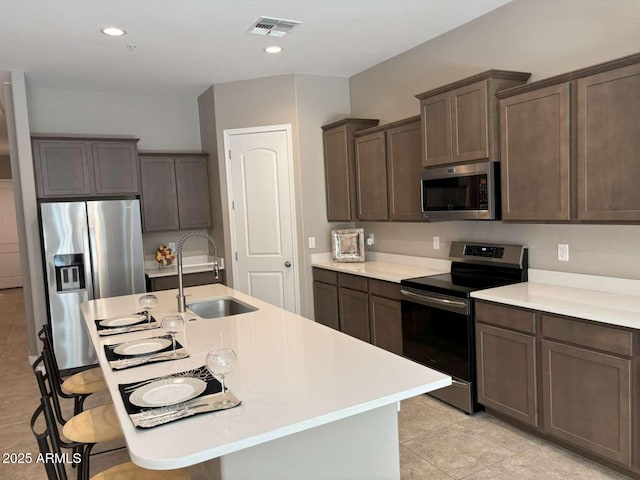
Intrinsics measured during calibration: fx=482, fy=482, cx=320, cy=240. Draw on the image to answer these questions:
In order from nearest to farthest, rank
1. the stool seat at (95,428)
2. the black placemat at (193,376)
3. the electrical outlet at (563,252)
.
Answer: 1. the black placemat at (193,376)
2. the stool seat at (95,428)
3. the electrical outlet at (563,252)

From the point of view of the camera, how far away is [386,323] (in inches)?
160

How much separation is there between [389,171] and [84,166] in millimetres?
3033

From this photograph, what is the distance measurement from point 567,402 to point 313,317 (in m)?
2.91

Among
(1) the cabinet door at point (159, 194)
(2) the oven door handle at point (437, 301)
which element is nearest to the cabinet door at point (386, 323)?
(2) the oven door handle at point (437, 301)

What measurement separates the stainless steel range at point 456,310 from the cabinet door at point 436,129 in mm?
760

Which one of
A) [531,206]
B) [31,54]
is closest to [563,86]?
[531,206]

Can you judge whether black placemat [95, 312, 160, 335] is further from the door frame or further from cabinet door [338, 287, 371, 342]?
the door frame

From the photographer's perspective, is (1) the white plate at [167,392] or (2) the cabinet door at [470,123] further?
(2) the cabinet door at [470,123]

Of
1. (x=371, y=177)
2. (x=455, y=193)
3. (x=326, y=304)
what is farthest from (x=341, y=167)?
(x=455, y=193)

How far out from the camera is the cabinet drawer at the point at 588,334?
2.34m

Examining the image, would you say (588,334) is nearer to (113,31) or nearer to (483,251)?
(483,251)

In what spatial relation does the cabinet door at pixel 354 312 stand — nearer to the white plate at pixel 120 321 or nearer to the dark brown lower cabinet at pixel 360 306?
the dark brown lower cabinet at pixel 360 306

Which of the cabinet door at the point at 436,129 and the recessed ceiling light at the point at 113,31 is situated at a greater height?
the recessed ceiling light at the point at 113,31

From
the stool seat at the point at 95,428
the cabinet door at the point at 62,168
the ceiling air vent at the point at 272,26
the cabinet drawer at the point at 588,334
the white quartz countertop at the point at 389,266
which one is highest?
the ceiling air vent at the point at 272,26
